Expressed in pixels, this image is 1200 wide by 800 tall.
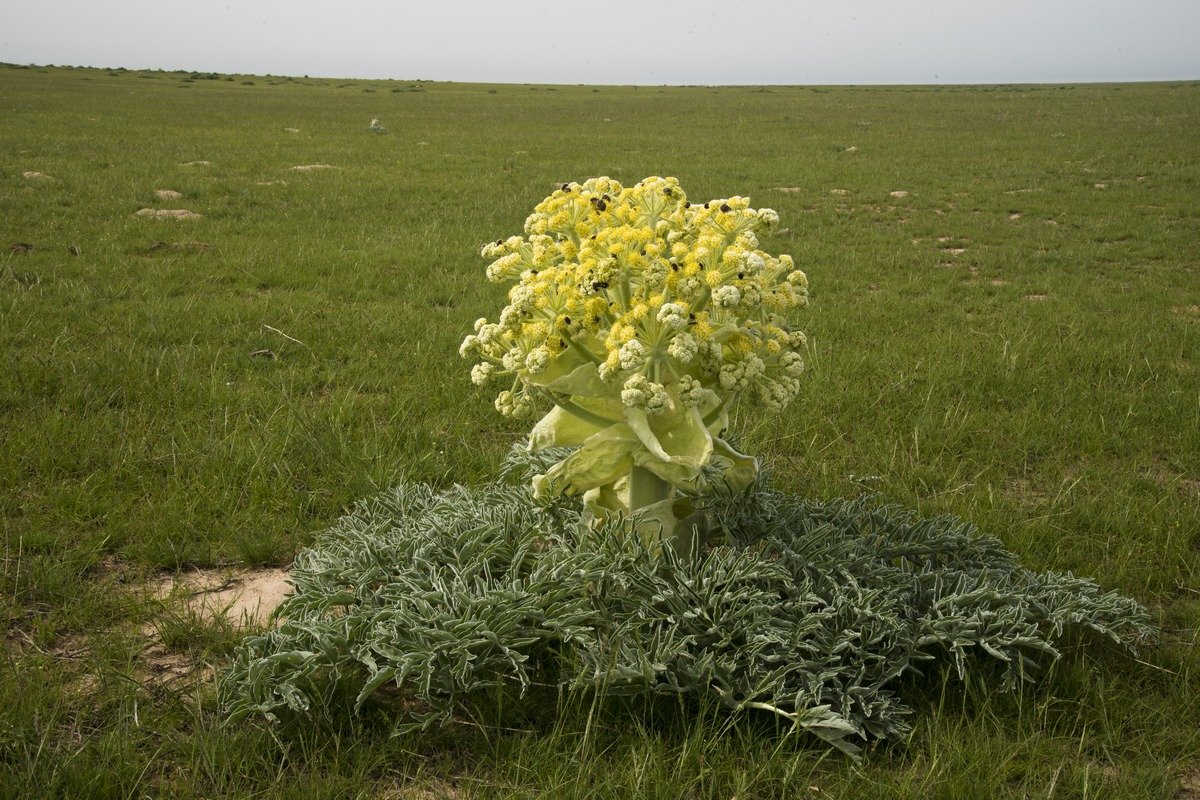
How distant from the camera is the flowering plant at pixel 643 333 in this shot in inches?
131

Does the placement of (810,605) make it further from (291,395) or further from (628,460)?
(291,395)

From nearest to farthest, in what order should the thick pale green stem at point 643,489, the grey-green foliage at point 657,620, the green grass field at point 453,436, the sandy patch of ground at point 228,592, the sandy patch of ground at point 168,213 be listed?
the green grass field at point 453,436 → the grey-green foliage at point 657,620 → the thick pale green stem at point 643,489 → the sandy patch of ground at point 228,592 → the sandy patch of ground at point 168,213

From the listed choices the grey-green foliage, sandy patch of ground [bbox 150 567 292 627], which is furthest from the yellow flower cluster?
sandy patch of ground [bbox 150 567 292 627]

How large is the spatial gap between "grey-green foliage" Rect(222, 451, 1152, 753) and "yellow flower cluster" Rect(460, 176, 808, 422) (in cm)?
61

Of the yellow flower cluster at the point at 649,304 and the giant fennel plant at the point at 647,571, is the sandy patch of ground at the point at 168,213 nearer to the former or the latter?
the giant fennel plant at the point at 647,571

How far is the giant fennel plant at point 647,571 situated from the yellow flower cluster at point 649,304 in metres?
0.01

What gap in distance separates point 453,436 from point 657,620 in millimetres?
2971

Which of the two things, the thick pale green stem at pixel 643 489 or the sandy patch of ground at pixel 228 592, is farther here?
the sandy patch of ground at pixel 228 592

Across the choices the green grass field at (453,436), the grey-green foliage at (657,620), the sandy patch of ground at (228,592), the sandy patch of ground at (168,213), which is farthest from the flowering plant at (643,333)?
the sandy patch of ground at (168,213)

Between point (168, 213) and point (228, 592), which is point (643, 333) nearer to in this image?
point (228, 592)

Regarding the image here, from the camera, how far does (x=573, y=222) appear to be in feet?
11.9

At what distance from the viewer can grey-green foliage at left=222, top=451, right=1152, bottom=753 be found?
10.4ft

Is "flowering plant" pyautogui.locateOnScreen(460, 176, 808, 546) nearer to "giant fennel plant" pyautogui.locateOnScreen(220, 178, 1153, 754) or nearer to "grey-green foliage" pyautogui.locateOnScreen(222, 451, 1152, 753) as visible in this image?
"giant fennel plant" pyautogui.locateOnScreen(220, 178, 1153, 754)

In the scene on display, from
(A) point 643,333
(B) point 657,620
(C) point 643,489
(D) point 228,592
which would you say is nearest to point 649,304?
(A) point 643,333
